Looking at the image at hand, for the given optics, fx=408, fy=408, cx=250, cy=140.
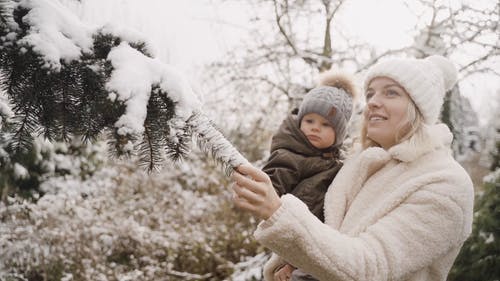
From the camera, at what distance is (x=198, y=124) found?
1.20 m

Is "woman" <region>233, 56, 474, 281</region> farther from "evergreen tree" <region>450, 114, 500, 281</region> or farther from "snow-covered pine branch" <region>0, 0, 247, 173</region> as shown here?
"evergreen tree" <region>450, 114, 500, 281</region>

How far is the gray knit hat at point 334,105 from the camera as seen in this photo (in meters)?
2.33

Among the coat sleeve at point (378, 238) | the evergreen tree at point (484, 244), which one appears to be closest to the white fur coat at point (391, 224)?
the coat sleeve at point (378, 238)

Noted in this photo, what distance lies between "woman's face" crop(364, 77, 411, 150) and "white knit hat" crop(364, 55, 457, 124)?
40mm

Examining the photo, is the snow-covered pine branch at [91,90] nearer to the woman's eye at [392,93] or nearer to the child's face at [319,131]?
the woman's eye at [392,93]

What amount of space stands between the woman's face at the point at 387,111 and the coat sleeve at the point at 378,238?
382 millimetres

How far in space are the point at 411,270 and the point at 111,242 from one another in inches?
198

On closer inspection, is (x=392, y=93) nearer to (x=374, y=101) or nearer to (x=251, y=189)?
(x=374, y=101)

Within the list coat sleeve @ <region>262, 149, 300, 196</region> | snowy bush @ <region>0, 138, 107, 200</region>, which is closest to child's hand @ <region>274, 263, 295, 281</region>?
coat sleeve @ <region>262, 149, 300, 196</region>

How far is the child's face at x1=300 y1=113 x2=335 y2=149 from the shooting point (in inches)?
91.6

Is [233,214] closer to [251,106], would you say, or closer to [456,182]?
[251,106]

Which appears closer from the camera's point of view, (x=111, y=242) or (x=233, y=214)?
(x=111, y=242)

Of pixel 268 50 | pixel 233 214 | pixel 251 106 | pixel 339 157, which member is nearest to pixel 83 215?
pixel 233 214

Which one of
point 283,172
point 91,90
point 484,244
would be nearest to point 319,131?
point 283,172
